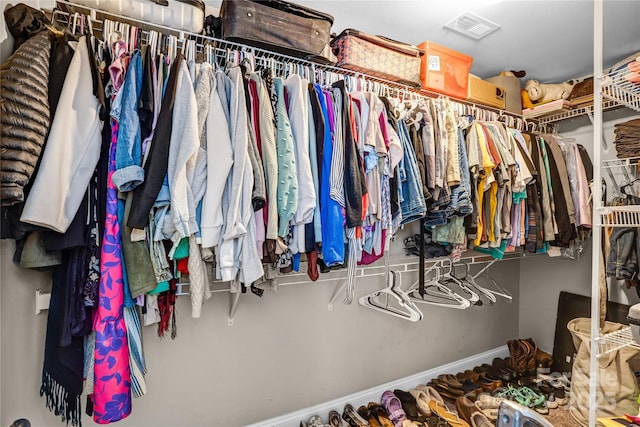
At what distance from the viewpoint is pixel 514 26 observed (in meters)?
1.86

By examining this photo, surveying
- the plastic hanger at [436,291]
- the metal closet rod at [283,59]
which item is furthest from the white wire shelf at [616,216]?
the metal closet rod at [283,59]

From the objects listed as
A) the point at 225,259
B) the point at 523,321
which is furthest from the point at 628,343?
the point at 523,321

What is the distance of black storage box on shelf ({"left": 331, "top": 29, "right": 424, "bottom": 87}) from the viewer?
1.60 m

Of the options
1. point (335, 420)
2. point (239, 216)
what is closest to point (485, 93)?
point (239, 216)

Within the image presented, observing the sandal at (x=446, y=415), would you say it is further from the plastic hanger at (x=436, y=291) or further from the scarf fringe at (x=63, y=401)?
the scarf fringe at (x=63, y=401)

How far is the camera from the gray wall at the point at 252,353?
3.79 ft

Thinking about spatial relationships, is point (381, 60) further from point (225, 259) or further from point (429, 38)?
point (225, 259)

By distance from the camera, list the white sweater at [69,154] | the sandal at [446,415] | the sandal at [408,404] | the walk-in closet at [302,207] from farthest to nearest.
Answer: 1. the sandal at [408,404]
2. the sandal at [446,415]
3. the walk-in closet at [302,207]
4. the white sweater at [69,154]

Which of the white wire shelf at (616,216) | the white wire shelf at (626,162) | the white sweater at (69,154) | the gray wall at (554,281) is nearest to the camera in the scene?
the white sweater at (69,154)

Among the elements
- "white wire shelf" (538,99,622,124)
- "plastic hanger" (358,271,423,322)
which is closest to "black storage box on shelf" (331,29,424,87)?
"plastic hanger" (358,271,423,322)

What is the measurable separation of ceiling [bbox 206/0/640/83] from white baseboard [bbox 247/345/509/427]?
2216mm

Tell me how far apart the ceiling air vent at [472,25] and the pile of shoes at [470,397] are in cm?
215

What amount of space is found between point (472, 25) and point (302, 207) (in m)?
1.53

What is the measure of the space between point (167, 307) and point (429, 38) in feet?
6.78
